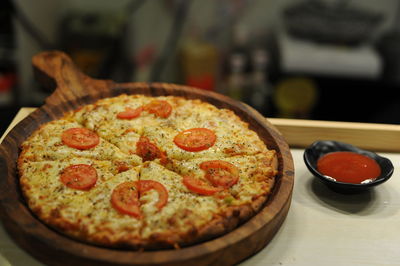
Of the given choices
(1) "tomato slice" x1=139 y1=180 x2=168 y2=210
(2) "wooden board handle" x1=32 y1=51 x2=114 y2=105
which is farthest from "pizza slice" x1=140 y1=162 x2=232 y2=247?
(2) "wooden board handle" x1=32 y1=51 x2=114 y2=105

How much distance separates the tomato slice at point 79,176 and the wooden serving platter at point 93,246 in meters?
0.18

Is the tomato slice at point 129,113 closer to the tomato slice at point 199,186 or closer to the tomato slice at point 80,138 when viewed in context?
the tomato slice at point 80,138

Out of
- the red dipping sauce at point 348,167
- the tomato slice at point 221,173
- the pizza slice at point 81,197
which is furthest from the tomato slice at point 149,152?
the red dipping sauce at point 348,167

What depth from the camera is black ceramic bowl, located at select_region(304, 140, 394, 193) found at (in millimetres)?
2057

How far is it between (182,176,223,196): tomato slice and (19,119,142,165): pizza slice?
30 cm

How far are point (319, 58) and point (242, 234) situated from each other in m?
3.29

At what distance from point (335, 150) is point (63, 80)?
146 cm

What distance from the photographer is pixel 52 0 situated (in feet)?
16.4

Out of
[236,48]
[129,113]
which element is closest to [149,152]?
[129,113]

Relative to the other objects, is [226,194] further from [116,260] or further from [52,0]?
[52,0]

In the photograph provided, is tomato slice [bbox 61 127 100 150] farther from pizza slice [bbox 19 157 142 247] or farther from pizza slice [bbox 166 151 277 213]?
pizza slice [bbox 166 151 277 213]

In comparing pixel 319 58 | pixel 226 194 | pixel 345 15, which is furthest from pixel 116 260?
pixel 345 15

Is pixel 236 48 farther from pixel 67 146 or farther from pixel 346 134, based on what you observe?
pixel 67 146

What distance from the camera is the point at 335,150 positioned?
7.54 ft
